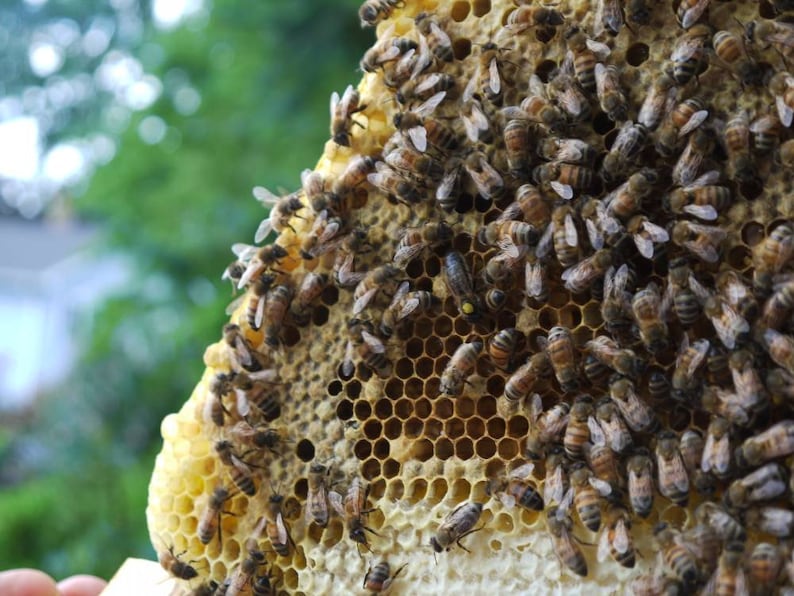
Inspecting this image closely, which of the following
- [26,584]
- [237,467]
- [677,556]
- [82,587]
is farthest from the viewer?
[82,587]

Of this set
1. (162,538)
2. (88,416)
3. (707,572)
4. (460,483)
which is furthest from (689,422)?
(88,416)

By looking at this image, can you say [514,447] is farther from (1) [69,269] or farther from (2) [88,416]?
(1) [69,269]

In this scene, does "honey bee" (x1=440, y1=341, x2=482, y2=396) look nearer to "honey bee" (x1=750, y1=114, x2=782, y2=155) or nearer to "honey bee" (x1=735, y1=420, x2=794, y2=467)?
"honey bee" (x1=735, y1=420, x2=794, y2=467)

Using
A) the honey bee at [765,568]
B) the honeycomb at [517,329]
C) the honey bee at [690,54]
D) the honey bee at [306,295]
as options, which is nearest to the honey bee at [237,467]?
the honeycomb at [517,329]

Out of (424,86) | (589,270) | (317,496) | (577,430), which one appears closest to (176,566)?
(317,496)

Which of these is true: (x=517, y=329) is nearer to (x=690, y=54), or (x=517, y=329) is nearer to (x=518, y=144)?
(x=518, y=144)

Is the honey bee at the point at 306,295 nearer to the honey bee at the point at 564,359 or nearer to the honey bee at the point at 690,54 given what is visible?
the honey bee at the point at 564,359
